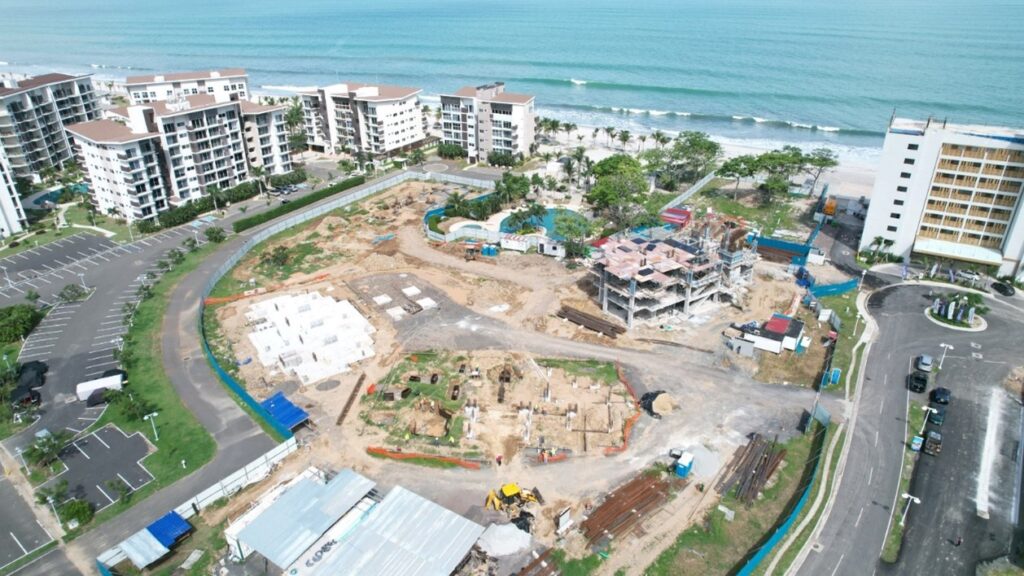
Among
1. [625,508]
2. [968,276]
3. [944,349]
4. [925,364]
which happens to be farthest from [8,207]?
[968,276]

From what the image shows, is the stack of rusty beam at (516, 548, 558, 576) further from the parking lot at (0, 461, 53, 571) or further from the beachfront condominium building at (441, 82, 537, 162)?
the beachfront condominium building at (441, 82, 537, 162)

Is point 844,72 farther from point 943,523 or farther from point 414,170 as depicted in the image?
point 943,523

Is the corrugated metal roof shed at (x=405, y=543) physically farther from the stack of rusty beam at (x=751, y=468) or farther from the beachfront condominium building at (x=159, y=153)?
A: the beachfront condominium building at (x=159, y=153)

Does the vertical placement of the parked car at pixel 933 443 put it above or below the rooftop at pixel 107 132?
below

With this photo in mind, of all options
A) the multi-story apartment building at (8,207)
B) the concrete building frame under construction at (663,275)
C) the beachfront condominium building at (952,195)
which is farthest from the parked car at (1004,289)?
the multi-story apartment building at (8,207)

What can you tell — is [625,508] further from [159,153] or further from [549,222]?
[159,153]
